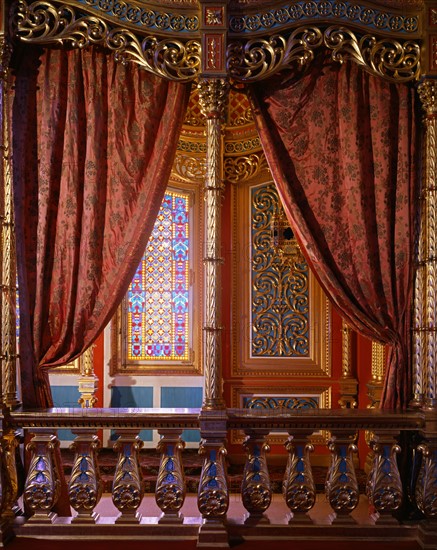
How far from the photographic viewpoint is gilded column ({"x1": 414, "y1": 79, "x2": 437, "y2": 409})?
3.48 m

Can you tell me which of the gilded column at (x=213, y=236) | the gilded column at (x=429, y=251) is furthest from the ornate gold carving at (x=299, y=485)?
the gilded column at (x=429, y=251)

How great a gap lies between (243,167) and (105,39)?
2.36 m

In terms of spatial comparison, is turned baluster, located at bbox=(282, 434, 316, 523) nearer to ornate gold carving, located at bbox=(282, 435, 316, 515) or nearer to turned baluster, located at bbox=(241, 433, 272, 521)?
ornate gold carving, located at bbox=(282, 435, 316, 515)

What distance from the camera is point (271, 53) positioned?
358 centimetres

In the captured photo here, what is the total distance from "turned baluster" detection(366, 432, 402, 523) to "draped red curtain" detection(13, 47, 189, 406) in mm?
1576

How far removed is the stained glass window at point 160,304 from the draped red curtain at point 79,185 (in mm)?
2293

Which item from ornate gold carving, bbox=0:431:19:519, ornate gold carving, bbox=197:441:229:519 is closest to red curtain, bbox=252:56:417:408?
ornate gold carving, bbox=197:441:229:519

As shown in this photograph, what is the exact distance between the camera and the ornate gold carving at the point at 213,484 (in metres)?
3.37

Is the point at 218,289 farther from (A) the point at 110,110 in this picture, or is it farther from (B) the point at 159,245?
(B) the point at 159,245

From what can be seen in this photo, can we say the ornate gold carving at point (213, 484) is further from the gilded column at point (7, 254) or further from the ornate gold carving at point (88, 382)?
the ornate gold carving at point (88, 382)

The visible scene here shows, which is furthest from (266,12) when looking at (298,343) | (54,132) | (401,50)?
(298,343)

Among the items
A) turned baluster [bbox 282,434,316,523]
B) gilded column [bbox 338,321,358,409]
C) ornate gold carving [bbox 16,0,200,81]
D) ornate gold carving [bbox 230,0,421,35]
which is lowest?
turned baluster [bbox 282,434,316,523]

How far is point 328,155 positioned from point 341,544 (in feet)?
6.66

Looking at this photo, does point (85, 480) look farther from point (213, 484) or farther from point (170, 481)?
point (213, 484)
